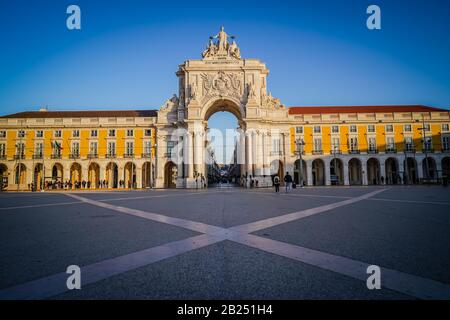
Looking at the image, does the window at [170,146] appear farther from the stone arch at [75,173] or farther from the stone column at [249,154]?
the stone arch at [75,173]

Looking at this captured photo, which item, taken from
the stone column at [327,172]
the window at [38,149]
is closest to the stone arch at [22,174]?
the window at [38,149]

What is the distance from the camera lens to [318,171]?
4925 centimetres

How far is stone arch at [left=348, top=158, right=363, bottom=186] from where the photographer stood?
158 feet

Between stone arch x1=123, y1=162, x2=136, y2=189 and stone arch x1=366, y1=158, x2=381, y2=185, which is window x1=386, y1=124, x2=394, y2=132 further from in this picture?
stone arch x1=123, y1=162, x2=136, y2=189

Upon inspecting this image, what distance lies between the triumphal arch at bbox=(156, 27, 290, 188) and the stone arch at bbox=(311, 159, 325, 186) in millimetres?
8513

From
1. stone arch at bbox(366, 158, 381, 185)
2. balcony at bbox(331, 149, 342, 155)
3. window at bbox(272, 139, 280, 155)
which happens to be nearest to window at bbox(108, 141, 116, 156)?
window at bbox(272, 139, 280, 155)

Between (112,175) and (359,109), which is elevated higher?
(359,109)

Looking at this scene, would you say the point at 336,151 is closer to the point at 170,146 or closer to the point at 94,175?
the point at 170,146

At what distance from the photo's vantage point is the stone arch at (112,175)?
151 ft

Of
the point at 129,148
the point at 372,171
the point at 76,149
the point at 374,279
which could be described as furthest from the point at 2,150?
the point at 372,171

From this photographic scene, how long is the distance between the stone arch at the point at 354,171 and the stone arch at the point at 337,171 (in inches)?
79.9

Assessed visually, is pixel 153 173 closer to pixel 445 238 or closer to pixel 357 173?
pixel 357 173

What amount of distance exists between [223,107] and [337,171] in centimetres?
2583

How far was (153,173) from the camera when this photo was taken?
145ft
